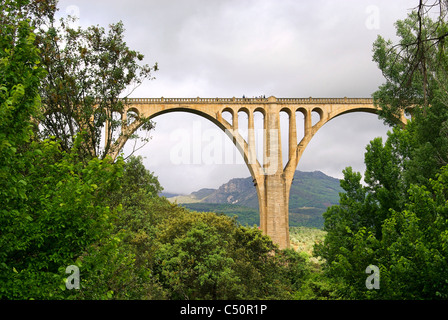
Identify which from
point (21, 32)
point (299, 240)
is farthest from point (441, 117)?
point (299, 240)

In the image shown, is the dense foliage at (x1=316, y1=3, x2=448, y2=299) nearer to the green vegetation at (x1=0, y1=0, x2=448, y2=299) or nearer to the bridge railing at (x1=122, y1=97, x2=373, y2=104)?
the green vegetation at (x1=0, y1=0, x2=448, y2=299)

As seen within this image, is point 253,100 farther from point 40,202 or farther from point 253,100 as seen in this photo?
point 40,202

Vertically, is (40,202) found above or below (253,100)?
below

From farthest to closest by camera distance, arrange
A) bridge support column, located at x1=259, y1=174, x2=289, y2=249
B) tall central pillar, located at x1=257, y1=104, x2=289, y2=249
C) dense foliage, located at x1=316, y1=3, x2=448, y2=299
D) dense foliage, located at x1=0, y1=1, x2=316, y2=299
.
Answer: tall central pillar, located at x1=257, y1=104, x2=289, y2=249 < bridge support column, located at x1=259, y1=174, x2=289, y2=249 < dense foliage, located at x1=316, y1=3, x2=448, y2=299 < dense foliage, located at x1=0, y1=1, x2=316, y2=299

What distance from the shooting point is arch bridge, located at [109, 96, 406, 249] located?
3528 cm

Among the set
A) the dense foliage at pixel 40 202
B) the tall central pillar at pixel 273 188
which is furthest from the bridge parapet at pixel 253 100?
the dense foliage at pixel 40 202

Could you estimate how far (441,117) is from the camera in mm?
17453

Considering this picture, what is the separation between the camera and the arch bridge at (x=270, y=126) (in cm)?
3528

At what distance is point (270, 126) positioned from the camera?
36.5m

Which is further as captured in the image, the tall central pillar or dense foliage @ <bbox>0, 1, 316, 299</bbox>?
the tall central pillar

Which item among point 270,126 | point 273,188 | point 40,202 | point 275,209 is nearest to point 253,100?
point 270,126

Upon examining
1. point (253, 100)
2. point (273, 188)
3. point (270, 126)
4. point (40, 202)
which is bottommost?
point (40, 202)

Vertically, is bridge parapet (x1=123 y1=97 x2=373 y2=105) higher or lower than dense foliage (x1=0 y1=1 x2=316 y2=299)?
higher

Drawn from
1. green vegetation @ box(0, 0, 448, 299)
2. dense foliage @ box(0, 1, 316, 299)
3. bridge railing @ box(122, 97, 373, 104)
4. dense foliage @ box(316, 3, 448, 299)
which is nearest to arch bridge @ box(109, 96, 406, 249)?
bridge railing @ box(122, 97, 373, 104)
